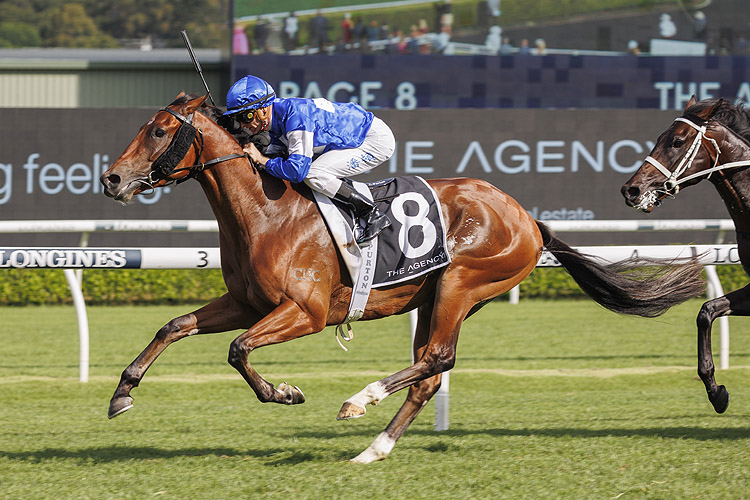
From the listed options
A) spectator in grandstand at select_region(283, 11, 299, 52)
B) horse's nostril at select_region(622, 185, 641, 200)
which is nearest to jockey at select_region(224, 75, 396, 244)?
horse's nostril at select_region(622, 185, 641, 200)

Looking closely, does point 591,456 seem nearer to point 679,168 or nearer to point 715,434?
point 715,434

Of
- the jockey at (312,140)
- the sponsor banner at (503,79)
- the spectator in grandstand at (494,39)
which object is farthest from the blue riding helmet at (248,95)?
the spectator in grandstand at (494,39)

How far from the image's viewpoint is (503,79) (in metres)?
11.7

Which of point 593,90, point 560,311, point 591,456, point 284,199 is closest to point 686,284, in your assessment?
point 591,456

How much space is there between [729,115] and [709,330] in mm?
963

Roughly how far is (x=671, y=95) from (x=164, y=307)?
6.51 metres

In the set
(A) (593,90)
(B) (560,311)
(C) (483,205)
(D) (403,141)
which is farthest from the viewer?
(A) (593,90)

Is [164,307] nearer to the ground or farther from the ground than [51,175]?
nearer to the ground

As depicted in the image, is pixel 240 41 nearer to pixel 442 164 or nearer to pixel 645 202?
pixel 442 164

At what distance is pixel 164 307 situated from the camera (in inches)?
384

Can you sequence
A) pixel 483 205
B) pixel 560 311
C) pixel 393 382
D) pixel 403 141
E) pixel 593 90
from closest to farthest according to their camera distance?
pixel 393 382
pixel 483 205
pixel 560 311
pixel 403 141
pixel 593 90

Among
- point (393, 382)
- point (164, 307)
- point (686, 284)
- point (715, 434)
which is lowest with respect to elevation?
point (164, 307)

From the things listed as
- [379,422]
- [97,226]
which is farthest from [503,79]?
[379,422]

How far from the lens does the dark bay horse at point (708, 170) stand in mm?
4270
